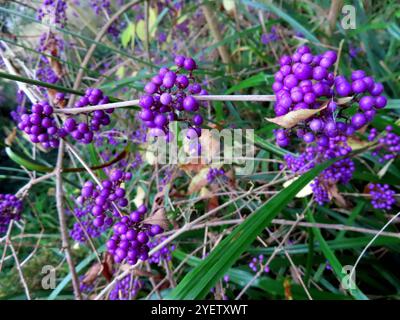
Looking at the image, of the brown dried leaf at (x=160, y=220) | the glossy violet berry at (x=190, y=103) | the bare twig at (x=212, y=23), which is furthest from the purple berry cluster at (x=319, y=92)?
the bare twig at (x=212, y=23)

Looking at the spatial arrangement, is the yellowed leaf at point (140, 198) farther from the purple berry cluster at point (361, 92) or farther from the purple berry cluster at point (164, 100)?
the purple berry cluster at point (361, 92)

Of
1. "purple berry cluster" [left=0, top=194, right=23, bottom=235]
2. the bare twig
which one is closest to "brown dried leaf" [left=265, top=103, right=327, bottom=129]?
"purple berry cluster" [left=0, top=194, right=23, bottom=235]

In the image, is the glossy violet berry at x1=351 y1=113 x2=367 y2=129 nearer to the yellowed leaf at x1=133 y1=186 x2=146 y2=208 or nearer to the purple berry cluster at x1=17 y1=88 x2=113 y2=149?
the purple berry cluster at x1=17 y1=88 x2=113 y2=149

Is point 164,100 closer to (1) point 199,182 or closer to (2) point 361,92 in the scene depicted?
(2) point 361,92

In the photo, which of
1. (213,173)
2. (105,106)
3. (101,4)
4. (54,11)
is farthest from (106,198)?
(101,4)
